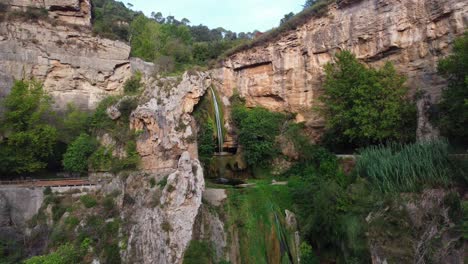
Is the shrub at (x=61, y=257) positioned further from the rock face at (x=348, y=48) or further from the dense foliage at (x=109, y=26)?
the dense foliage at (x=109, y=26)

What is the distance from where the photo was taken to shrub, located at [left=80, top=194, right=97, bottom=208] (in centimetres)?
1545

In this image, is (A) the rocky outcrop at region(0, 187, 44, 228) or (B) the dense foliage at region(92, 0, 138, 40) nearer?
(A) the rocky outcrop at region(0, 187, 44, 228)

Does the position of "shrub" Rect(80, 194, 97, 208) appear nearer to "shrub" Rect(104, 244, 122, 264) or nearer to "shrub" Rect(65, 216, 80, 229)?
"shrub" Rect(65, 216, 80, 229)

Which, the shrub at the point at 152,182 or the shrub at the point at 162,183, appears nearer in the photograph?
the shrub at the point at 162,183

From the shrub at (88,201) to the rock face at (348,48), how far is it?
14.6 m

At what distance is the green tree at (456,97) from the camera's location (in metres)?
14.2

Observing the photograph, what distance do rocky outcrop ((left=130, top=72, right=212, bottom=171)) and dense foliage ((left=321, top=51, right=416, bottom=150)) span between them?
9.14 meters

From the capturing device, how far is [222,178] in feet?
70.5

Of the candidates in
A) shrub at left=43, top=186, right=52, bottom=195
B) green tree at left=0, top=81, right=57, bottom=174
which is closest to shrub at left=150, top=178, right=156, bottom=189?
shrub at left=43, top=186, right=52, bottom=195

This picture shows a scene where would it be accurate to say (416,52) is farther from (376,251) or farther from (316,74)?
(376,251)

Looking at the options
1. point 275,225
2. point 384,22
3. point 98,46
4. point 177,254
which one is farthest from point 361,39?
point 98,46

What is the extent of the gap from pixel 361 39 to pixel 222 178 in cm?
1311

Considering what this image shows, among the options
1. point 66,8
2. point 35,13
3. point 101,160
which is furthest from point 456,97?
point 66,8

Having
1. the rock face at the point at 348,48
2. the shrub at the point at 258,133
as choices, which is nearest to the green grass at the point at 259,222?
the shrub at the point at 258,133
